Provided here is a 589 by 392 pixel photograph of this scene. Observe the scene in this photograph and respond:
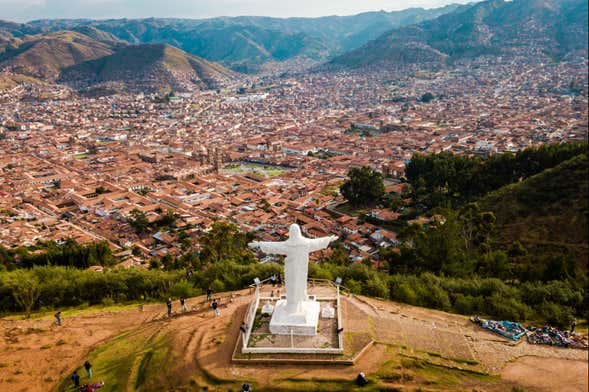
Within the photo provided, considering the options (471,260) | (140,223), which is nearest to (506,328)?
(471,260)

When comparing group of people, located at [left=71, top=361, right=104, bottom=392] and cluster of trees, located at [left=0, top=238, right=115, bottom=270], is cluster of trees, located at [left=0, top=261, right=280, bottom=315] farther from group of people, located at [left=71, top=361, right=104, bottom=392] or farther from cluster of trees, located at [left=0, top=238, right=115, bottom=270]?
cluster of trees, located at [left=0, top=238, right=115, bottom=270]

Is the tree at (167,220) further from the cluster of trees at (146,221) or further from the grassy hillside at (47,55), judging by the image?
the grassy hillside at (47,55)

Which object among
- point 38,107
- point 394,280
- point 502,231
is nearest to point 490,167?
point 502,231

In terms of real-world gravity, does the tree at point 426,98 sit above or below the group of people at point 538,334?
above

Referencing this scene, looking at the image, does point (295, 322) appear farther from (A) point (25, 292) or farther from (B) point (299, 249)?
(A) point (25, 292)

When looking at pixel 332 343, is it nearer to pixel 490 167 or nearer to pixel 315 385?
pixel 315 385

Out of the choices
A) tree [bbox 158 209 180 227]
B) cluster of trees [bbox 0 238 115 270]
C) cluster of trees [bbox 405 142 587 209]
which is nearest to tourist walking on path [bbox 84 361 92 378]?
cluster of trees [bbox 0 238 115 270]

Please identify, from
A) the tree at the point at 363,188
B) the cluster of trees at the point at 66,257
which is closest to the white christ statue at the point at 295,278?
the cluster of trees at the point at 66,257
